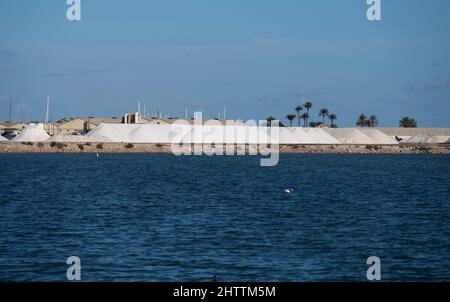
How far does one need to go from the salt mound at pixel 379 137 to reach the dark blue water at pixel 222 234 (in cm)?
13677

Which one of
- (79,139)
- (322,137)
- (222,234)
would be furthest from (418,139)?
(222,234)

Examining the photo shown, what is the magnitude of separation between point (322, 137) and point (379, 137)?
14.6 meters

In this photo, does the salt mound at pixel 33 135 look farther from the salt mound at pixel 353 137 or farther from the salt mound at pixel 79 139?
the salt mound at pixel 353 137

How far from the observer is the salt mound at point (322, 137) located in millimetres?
179738

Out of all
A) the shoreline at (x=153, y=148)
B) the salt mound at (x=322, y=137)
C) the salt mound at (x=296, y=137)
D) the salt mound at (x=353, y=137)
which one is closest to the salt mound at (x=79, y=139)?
the shoreline at (x=153, y=148)

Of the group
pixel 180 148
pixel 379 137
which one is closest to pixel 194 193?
pixel 180 148

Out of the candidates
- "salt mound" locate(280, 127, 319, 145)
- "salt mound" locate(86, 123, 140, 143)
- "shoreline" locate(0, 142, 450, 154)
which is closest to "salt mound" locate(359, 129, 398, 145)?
"shoreline" locate(0, 142, 450, 154)

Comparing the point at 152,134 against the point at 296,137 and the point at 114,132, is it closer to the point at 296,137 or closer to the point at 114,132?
the point at 114,132

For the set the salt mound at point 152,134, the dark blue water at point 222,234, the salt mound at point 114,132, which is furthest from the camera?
the salt mound at point 152,134

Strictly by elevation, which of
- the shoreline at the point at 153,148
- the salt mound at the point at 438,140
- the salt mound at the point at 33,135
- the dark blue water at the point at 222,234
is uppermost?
the salt mound at the point at 33,135

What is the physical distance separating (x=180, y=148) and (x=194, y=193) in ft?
386

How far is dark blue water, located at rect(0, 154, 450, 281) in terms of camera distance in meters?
19.1

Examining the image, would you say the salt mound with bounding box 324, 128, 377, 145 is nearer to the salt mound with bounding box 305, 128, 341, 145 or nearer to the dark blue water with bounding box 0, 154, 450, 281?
the salt mound with bounding box 305, 128, 341, 145

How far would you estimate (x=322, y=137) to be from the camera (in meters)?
182
